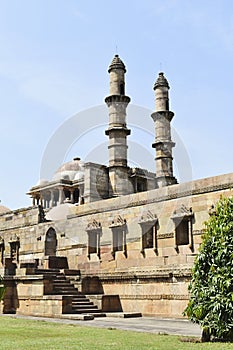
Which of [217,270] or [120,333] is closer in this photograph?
[217,270]

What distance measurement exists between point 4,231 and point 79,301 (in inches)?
343

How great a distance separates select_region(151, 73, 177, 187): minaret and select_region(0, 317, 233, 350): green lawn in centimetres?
1364

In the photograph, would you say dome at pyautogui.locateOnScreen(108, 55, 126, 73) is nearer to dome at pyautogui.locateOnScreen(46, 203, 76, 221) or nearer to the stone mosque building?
the stone mosque building

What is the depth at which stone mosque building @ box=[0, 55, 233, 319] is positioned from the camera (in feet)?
50.0

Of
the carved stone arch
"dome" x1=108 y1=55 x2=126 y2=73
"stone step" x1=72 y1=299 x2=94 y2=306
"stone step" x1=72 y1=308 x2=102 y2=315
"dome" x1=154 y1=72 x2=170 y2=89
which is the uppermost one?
"dome" x1=108 y1=55 x2=126 y2=73

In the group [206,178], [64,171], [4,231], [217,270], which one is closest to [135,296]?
[206,178]

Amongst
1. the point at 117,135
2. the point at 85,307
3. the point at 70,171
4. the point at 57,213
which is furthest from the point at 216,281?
the point at 70,171

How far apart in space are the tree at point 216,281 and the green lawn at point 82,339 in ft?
1.61

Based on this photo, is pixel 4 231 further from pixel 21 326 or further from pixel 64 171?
pixel 64 171

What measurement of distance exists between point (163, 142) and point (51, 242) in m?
7.70

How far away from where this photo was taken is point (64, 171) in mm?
40312

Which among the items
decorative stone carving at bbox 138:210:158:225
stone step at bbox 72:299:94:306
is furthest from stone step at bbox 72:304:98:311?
decorative stone carving at bbox 138:210:158:225

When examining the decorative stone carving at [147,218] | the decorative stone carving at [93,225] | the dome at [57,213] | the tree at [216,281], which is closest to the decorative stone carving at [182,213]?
the decorative stone carving at [147,218]

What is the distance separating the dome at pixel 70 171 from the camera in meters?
39.0
